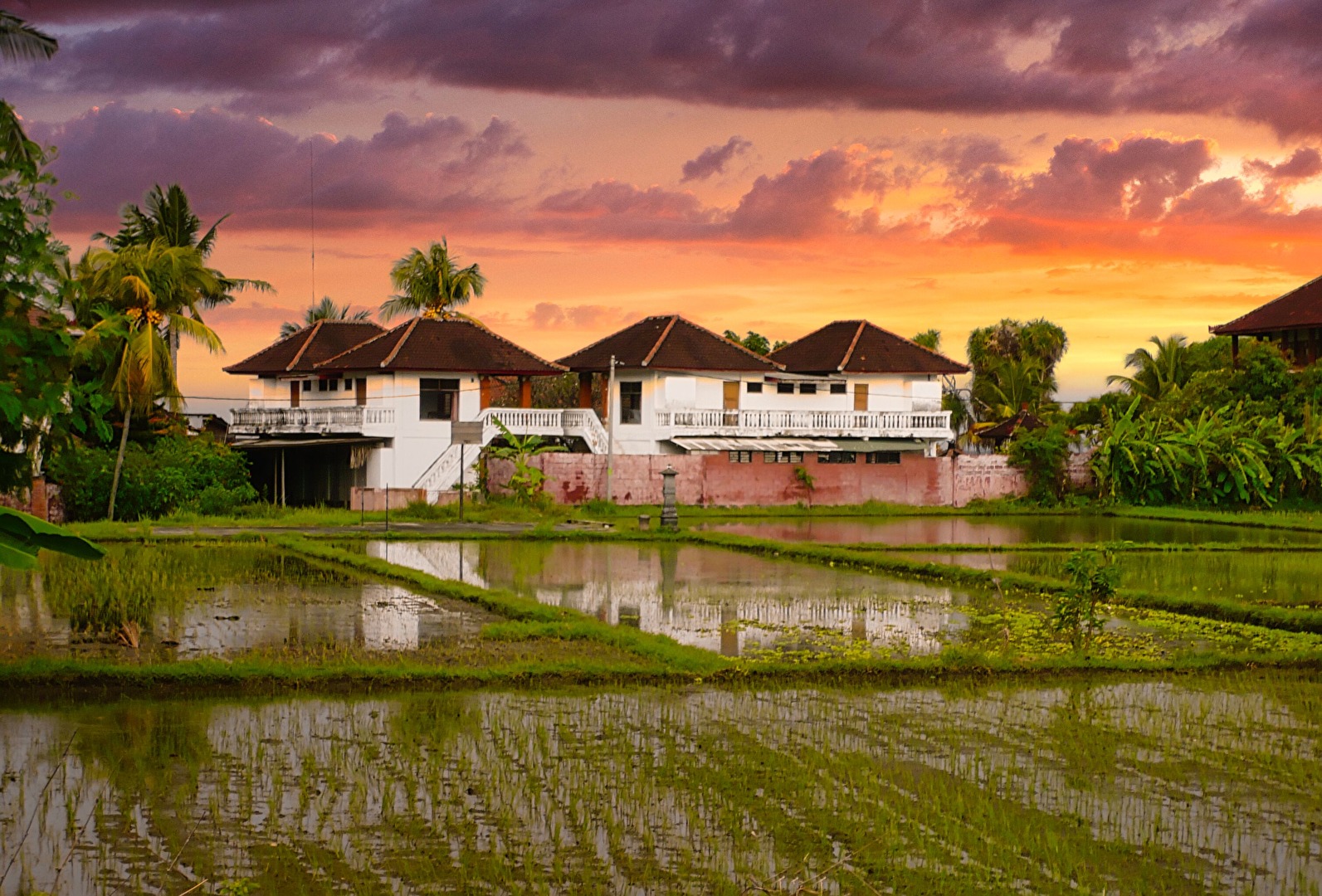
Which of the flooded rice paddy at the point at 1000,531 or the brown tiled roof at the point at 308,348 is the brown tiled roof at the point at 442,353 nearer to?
the brown tiled roof at the point at 308,348

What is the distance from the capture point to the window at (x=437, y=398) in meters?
45.4

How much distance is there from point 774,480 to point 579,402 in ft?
31.4

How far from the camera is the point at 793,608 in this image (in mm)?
19906

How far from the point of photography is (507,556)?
2755cm

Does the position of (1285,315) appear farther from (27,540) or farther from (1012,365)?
(27,540)

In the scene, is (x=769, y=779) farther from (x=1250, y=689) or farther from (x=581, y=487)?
(x=581, y=487)

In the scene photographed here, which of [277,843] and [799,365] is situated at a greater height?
[799,365]

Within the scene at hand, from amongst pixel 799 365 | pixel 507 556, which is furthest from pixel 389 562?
pixel 799 365

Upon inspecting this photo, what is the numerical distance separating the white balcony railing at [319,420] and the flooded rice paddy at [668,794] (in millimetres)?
31328

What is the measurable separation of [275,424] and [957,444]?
3286 centimetres

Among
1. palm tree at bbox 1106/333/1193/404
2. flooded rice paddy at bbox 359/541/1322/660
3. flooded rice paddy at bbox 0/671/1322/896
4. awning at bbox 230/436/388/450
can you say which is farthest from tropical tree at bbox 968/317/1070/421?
flooded rice paddy at bbox 0/671/1322/896

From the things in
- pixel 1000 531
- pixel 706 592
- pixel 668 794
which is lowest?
pixel 668 794

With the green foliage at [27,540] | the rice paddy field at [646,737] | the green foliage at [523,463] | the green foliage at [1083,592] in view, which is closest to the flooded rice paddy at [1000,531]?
the green foliage at [523,463]

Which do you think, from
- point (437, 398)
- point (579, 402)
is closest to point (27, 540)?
point (437, 398)
